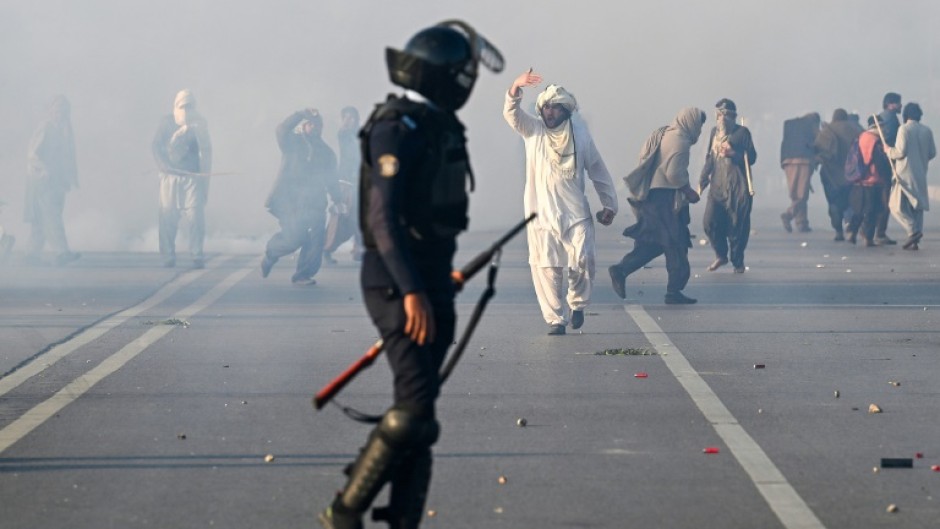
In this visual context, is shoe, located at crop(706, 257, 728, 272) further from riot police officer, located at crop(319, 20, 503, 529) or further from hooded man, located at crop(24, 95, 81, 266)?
riot police officer, located at crop(319, 20, 503, 529)

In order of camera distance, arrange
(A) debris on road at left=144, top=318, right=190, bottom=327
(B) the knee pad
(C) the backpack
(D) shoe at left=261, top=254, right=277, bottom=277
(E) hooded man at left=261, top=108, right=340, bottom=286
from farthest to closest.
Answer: (C) the backpack < (D) shoe at left=261, top=254, right=277, bottom=277 < (E) hooded man at left=261, top=108, right=340, bottom=286 < (A) debris on road at left=144, top=318, right=190, bottom=327 < (B) the knee pad

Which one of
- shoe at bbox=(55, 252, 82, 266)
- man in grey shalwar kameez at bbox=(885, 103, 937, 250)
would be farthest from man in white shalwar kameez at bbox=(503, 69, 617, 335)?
man in grey shalwar kameez at bbox=(885, 103, 937, 250)

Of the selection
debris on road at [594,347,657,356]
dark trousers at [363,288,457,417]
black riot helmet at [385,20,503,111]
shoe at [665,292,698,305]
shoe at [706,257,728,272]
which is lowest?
shoe at [706,257,728,272]

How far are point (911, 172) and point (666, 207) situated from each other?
9.08 m

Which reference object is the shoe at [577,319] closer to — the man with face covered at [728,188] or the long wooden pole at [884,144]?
the man with face covered at [728,188]

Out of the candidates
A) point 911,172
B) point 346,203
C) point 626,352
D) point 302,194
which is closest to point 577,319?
point 626,352

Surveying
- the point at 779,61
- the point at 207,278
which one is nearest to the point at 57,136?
the point at 207,278

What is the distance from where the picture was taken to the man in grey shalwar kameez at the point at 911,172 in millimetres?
23422

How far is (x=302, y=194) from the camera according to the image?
18.8 meters

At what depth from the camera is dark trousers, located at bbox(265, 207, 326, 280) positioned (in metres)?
17.9

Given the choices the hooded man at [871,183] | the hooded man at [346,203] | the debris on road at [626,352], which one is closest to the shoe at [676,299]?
the debris on road at [626,352]

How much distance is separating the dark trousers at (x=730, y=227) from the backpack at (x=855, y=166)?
4767 millimetres

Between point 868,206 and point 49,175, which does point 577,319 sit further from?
point 868,206

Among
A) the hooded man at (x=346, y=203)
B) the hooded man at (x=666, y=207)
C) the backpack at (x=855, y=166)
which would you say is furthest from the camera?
the backpack at (x=855, y=166)
